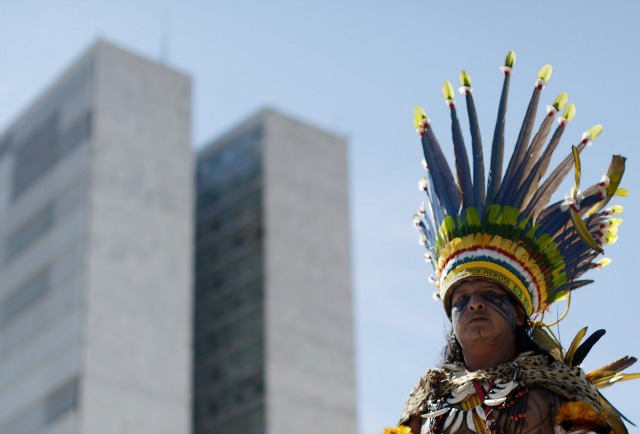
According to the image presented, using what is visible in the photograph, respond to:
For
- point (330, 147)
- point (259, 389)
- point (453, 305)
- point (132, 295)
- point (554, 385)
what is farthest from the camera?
point (330, 147)

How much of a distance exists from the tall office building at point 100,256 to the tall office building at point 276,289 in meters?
5.59

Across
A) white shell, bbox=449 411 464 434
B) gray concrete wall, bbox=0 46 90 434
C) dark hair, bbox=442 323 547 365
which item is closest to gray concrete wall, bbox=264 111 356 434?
gray concrete wall, bbox=0 46 90 434

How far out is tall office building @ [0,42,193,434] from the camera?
220ft

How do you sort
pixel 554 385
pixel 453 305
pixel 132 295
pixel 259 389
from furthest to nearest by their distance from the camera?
pixel 259 389
pixel 132 295
pixel 453 305
pixel 554 385

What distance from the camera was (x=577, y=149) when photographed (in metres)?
6.53

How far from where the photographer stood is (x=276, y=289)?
76.4m

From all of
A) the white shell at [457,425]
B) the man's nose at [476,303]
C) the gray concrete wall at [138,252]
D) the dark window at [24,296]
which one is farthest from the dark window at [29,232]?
the white shell at [457,425]

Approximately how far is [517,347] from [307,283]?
7114 centimetres

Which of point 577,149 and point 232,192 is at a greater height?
point 232,192

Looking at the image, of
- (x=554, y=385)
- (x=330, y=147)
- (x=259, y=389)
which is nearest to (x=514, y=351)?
(x=554, y=385)

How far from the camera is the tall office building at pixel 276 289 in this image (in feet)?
247

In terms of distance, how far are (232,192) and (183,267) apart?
33.6 ft

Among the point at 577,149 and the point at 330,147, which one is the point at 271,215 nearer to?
the point at 330,147

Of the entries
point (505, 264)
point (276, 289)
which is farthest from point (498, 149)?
point (276, 289)
